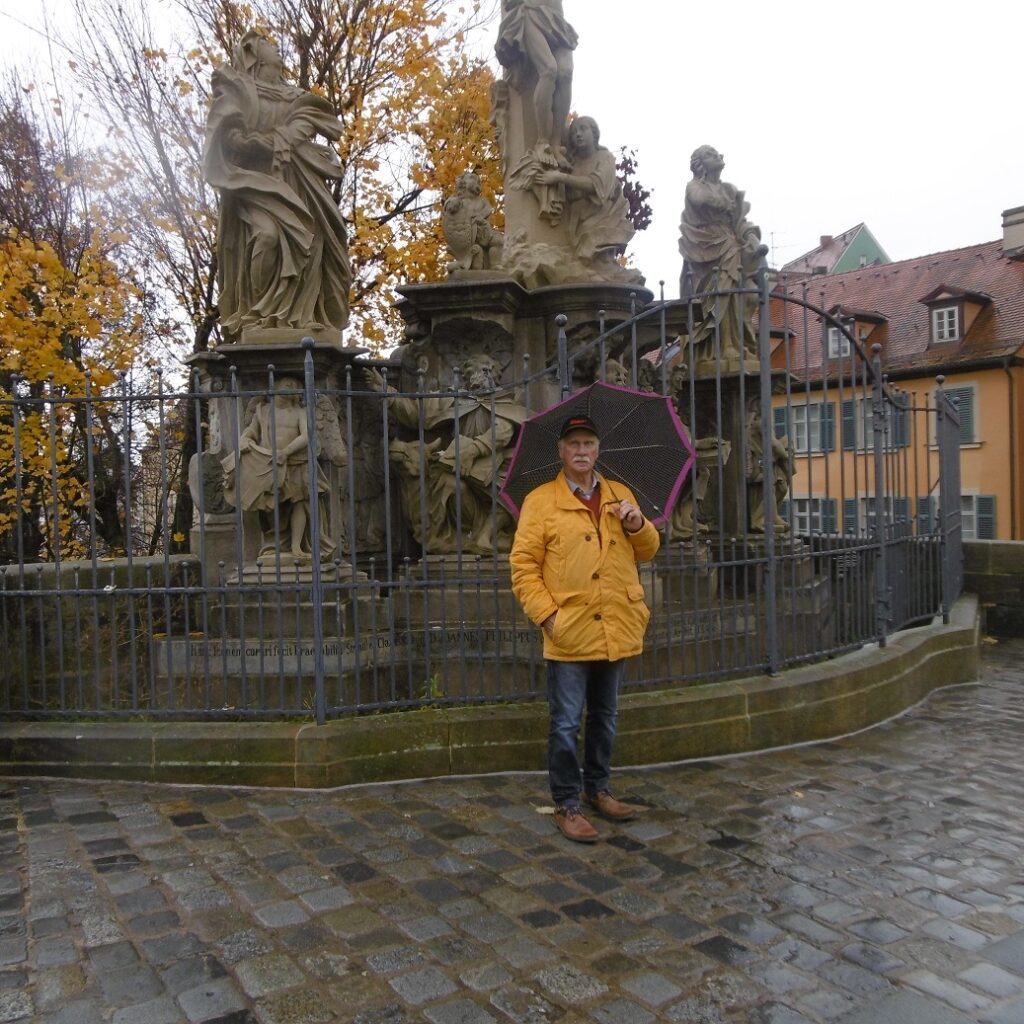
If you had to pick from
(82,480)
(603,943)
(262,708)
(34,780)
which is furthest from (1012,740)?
(82,480)

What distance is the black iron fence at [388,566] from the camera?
5422mm

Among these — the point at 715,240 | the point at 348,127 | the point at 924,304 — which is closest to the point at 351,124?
the point at 348,127

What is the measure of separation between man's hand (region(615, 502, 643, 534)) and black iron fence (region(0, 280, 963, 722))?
1.08m

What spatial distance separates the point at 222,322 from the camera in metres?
6.91

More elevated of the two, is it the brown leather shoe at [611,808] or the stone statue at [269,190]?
the stone statue at [269,190]

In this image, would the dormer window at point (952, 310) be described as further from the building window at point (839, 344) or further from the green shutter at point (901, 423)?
the green shutter at point (901, 423)

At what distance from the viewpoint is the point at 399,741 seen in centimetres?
519

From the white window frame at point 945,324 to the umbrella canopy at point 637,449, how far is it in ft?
91.3

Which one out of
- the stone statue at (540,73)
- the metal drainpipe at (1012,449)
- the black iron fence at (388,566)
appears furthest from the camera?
the metal drainpipe at (1012,449)

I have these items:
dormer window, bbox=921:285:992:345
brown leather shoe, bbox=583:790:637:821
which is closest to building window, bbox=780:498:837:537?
brown leather shoe, bbox=583:790:637:821

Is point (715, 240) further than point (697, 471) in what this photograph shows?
Yes

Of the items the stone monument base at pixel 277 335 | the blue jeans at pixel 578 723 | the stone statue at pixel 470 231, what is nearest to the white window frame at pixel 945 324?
the stone statue at pixel 470 231

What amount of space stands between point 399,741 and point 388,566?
101 cm

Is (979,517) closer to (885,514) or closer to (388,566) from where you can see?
(885,514)
